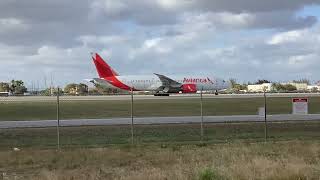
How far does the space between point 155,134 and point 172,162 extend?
361 inches

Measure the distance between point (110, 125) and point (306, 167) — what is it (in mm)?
17523

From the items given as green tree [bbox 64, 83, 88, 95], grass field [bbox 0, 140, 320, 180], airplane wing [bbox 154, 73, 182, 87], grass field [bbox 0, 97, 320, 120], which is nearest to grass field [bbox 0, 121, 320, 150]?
grass field [bbox 0, 140, 320, 180]

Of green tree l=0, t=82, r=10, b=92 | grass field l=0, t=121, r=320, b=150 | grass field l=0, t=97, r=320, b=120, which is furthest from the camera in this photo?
green tree l=0, t=82, r=10, b=92

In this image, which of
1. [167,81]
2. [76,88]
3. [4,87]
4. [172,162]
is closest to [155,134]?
[172,162]

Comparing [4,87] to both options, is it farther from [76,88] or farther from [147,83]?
[147,83]

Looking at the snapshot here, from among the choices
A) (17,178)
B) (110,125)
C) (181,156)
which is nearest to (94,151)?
(181,156)

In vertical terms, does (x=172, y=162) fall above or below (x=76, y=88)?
Answer: below

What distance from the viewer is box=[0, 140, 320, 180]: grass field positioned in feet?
36.5

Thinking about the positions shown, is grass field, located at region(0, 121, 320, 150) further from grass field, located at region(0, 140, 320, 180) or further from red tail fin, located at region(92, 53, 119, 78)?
red tail fin, located at region(92, 53, 119, 78)

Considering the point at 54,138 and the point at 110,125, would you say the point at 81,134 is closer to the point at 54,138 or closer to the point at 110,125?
the point at 54,138

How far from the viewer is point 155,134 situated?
24.2m

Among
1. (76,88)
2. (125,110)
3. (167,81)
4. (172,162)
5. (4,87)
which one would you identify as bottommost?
(172,162)

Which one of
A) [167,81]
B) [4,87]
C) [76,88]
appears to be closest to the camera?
[167,81]

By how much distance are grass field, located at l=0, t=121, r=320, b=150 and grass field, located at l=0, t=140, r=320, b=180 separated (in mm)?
2488
